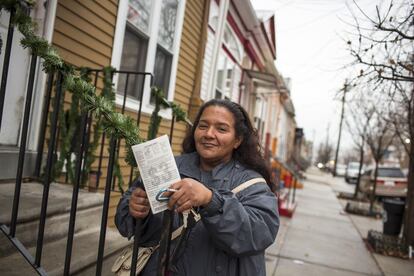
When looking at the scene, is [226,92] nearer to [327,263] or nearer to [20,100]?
[327,263]

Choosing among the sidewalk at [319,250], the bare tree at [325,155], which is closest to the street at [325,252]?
the sidewalk at [319,250]

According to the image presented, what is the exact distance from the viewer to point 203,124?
1966 mm

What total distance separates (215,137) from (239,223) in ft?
1.72

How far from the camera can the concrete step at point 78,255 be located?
231 centimetres

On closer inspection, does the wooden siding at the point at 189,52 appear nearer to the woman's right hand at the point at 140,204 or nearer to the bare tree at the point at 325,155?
the woman's right hand at the point at 140,204

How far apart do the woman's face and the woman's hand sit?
46 centimetres

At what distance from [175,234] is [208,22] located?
642 centimetres

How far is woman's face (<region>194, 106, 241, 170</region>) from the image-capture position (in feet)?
6.21

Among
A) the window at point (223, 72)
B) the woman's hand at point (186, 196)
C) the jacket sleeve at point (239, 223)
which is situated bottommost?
the jacket sleeve at point (239, 223)

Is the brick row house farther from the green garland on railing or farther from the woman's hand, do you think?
the woman's hand

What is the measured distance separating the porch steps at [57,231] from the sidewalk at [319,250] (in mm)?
2603

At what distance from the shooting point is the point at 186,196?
1419 mm

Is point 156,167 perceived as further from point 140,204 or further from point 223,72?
point 223,72

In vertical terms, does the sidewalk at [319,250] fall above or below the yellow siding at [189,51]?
below
